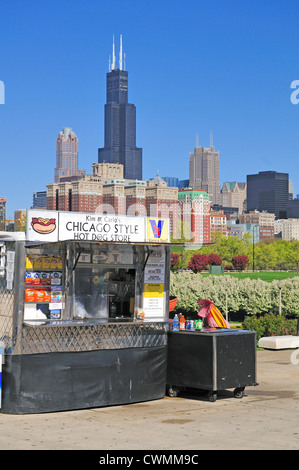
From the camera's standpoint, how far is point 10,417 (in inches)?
475

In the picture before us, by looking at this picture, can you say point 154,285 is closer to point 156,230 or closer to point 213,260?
point 156,230

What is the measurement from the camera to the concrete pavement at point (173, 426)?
32.8 feet

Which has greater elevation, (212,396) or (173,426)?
(212,396)

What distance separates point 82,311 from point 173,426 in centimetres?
344

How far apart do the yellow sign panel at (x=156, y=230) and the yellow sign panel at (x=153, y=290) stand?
100cm

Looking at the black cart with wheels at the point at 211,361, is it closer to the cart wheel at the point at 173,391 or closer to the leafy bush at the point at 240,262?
the cart wheel at the point at 173,391

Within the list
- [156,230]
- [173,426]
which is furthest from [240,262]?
[173,426]

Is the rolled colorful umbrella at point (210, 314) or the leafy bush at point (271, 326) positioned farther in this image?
the leafy bush at point (271, 326)

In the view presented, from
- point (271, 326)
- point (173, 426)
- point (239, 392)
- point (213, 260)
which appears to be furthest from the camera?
point (213, 260)

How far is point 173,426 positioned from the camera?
11281 mm

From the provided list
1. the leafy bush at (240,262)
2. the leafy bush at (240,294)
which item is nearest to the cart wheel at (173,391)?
the leafy bush at (240,294)

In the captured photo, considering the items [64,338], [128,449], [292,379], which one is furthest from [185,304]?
[128,449]
